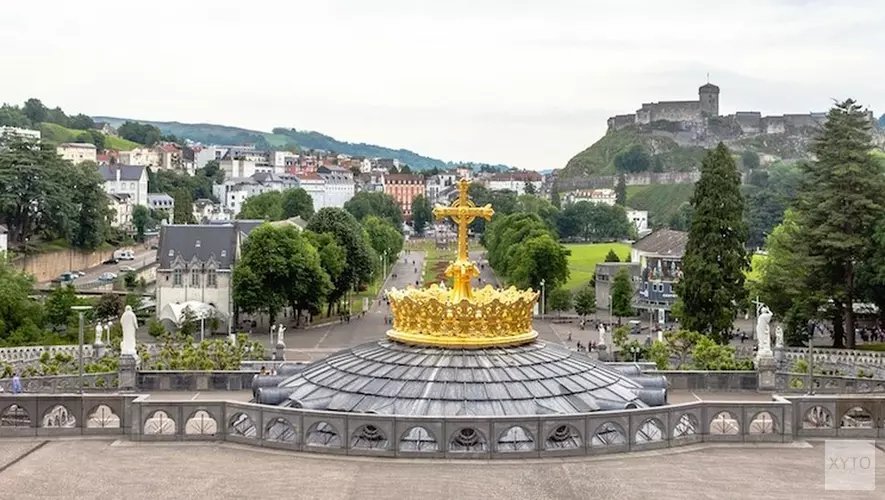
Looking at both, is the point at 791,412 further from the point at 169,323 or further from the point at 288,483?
the point at 169,323

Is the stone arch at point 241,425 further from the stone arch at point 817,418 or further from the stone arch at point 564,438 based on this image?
the stone arch at point 817,418

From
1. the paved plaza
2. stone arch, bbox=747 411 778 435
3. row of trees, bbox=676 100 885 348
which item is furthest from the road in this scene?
stone arch, bbox=747 411 778 435

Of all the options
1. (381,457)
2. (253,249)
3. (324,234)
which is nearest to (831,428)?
(381,457)

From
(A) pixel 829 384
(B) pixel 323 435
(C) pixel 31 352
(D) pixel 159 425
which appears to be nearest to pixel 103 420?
(D) pixel 159 425

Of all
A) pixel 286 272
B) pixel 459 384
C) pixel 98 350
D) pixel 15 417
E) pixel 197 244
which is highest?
pixel 197 244

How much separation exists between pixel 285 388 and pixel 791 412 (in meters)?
14.5

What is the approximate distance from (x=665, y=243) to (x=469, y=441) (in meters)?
92.3

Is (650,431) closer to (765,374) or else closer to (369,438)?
(369,438)

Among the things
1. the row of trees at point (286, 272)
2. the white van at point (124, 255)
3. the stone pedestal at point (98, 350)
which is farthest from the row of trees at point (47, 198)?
the stone pedestal at point (98, 350)

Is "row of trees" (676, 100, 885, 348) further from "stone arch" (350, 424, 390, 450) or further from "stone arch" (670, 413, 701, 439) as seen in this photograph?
"stone arch" (350, 424, 390, 450)

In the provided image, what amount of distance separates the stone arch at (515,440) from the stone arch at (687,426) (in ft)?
14.0

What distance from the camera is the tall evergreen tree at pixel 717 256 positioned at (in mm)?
74250

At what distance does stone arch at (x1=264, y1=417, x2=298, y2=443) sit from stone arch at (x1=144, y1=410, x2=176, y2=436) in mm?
2808

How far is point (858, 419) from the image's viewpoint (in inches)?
1259
